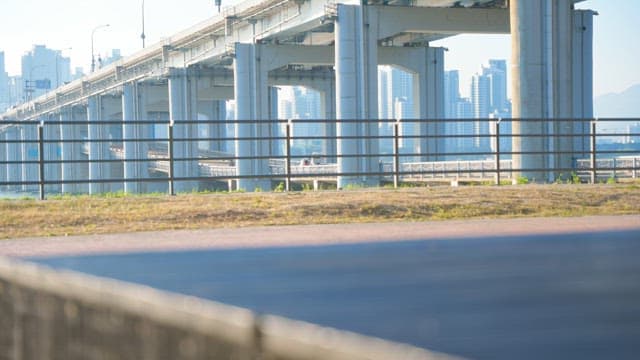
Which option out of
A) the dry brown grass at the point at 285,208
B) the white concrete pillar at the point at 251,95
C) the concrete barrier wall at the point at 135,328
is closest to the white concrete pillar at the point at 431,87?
the white concrete pillar at the point at 251,95

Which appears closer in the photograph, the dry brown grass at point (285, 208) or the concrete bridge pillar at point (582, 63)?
the dry brown grass at point (285, 208)

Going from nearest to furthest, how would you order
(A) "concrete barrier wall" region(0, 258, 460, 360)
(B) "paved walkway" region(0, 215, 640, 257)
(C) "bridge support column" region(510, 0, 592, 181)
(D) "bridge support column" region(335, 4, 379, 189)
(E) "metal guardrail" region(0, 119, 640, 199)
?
(A) "concrete barrier wall" region(0, 258, 460, 360) < (B) "paved walkway" region(0, 215, 640, 257) < (E) "metal guardrail" region(0, 119, 640, 199) < (C) "bridge support column" region(510, 0, 592, 181) < (D) "bridge support column" region(335, 4, 379, 189)

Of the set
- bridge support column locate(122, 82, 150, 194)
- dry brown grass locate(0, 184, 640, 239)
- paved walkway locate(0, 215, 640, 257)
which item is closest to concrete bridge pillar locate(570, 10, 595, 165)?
dry brown grass locate(0, 184, 640, 239)

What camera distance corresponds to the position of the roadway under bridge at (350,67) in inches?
1495

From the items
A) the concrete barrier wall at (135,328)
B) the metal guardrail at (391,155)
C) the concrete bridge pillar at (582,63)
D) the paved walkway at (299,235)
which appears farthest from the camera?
the concrete bridge pillar at (582,63)

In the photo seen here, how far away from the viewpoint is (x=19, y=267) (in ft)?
7.86

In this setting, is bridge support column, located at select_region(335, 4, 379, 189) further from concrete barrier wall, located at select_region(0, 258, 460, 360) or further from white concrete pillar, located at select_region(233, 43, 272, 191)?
concrete barrier wall, located at select_region(0, 258, 460, 360)

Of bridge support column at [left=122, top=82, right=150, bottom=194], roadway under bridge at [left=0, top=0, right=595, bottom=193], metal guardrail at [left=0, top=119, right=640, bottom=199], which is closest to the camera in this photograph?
metal guardrail at [left=0, top=119, right=640, bottom=199]

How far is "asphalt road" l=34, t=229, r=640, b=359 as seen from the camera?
5.70m

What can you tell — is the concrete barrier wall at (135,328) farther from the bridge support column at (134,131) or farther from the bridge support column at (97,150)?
the bridge support column at (97,150)

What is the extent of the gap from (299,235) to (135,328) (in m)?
11.5

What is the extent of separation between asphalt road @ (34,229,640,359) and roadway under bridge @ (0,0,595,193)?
12.7 m

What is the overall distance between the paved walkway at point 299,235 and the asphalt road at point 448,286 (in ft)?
2.26

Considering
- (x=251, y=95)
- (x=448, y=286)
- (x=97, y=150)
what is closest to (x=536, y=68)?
(x=251, y=95)
